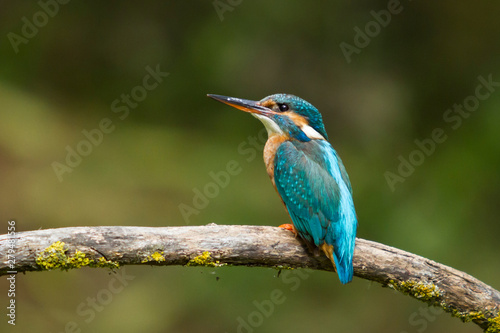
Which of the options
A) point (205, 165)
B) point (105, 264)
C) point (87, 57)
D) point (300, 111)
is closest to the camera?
point (105, 264)

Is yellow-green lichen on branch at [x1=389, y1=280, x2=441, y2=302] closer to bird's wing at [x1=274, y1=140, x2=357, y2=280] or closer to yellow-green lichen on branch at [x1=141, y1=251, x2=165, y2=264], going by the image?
bird's wing at [x1=274, y1=140, x2=357, y2=280]

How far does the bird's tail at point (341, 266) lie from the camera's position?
2.32 m

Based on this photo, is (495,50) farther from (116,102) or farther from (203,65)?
(116,102)

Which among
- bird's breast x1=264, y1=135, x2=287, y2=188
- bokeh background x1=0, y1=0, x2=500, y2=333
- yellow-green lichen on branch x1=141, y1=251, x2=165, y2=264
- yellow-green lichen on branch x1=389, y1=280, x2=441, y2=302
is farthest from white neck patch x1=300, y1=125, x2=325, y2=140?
bokeh background x1=0, y1=0, x2=500, y2=333

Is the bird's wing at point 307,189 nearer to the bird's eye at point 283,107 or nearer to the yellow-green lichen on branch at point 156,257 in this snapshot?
the bird's eye at point 283,107

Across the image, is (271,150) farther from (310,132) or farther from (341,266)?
(341,266)

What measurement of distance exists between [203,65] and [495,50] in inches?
109

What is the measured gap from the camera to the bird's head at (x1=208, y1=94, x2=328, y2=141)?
2824 millimetres

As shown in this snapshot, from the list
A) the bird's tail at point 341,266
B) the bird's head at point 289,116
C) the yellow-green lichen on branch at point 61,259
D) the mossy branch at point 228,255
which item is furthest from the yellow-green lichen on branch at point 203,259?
the bird's head at point 289,116

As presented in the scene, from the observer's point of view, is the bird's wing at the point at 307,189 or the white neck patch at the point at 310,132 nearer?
the bird's wing at the point at 307,189

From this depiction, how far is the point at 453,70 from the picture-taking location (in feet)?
16.5

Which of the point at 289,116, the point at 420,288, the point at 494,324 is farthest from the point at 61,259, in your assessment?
the point at 494,324

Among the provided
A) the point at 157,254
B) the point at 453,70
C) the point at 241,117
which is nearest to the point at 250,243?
A: the point at 157,254

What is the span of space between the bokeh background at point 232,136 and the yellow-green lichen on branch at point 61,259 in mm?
2103
